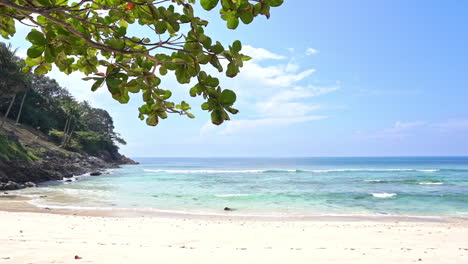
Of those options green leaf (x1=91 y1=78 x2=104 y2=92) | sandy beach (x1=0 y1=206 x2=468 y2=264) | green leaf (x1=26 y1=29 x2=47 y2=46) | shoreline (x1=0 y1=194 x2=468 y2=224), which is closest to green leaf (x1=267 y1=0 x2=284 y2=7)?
green leaf (x1=91 y1=78 x2=104 y2=92)

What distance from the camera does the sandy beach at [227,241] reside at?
4953mm

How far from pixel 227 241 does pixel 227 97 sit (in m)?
6.54

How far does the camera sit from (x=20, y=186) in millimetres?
19578

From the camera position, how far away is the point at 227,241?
7.54m

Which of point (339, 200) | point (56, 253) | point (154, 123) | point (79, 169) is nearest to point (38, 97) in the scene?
point (79, 169)

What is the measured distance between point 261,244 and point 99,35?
231 inches

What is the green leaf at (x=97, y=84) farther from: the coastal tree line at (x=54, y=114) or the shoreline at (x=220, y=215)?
the coastal tree line at (x=54, y=114)

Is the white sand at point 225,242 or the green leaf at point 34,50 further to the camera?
the white sand at point 225,242

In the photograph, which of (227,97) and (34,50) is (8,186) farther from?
(227,97)

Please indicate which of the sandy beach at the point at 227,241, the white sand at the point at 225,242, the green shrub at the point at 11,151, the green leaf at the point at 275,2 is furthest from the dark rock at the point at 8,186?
the green leaf at the point at 275,2

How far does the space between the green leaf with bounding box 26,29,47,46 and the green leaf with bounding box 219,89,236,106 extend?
0.91 metres

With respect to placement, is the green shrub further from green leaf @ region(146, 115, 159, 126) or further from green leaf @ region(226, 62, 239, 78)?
green leaf @ region(226, 62, 239, 78)

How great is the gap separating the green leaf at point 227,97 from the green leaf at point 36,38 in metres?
0.91

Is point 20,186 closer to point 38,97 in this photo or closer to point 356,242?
point 356,242
